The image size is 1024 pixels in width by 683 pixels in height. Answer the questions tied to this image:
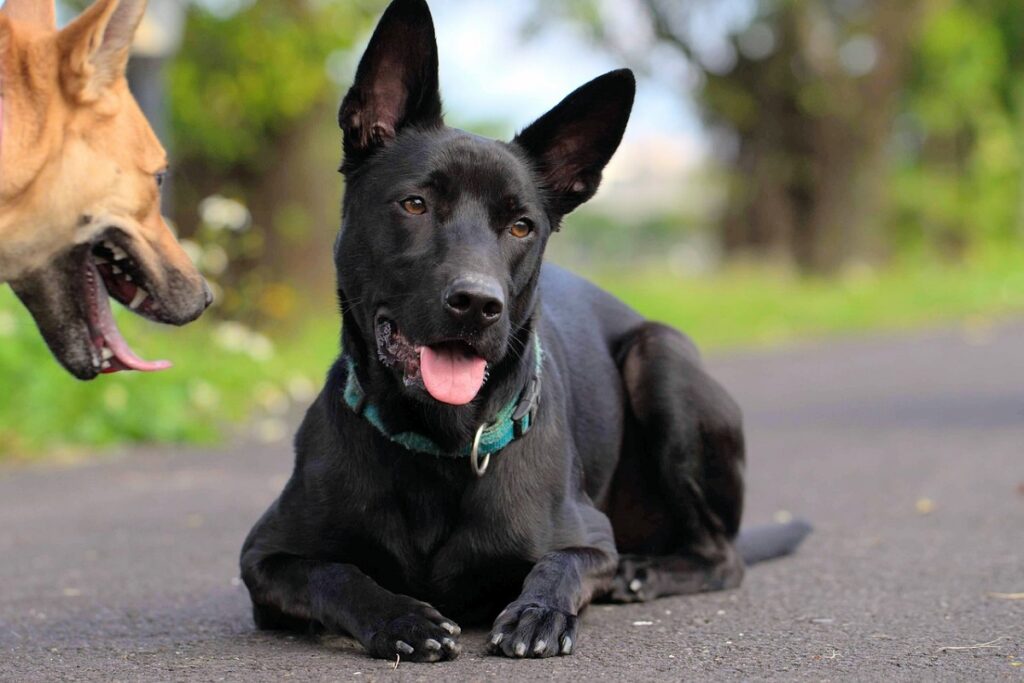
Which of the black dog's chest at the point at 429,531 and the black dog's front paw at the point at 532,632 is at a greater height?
the black dog's chest at the point at 429,531

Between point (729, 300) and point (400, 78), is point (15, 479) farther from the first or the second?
point (729, 300)

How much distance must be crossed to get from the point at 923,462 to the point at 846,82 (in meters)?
18.2

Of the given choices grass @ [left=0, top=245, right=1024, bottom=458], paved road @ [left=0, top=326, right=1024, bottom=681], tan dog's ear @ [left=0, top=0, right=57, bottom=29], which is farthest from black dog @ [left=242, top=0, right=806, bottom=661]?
grass @ [left=0, top=245, right=1024, bottom=458]

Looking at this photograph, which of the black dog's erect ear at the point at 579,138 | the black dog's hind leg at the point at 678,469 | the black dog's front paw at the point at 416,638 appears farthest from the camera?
the black dog's hind leg at the point at 678,469

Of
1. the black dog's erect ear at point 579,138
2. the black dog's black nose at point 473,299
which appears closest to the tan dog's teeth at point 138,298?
the black dog's black nose at point 473,299

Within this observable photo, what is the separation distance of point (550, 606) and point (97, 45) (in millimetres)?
1968

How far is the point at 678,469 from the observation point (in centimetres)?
562

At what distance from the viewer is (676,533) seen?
18.5 feet

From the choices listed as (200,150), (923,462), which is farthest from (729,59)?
(923,462)

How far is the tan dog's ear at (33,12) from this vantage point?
4.40 m

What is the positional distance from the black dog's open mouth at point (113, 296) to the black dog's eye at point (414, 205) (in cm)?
85

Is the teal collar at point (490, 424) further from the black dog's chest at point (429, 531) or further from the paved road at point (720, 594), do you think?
the paved road at point (720, 594)

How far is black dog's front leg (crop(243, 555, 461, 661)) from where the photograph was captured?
13.7 feet

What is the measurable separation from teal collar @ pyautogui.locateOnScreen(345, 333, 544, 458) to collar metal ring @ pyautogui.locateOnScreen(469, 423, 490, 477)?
0.04 feet
